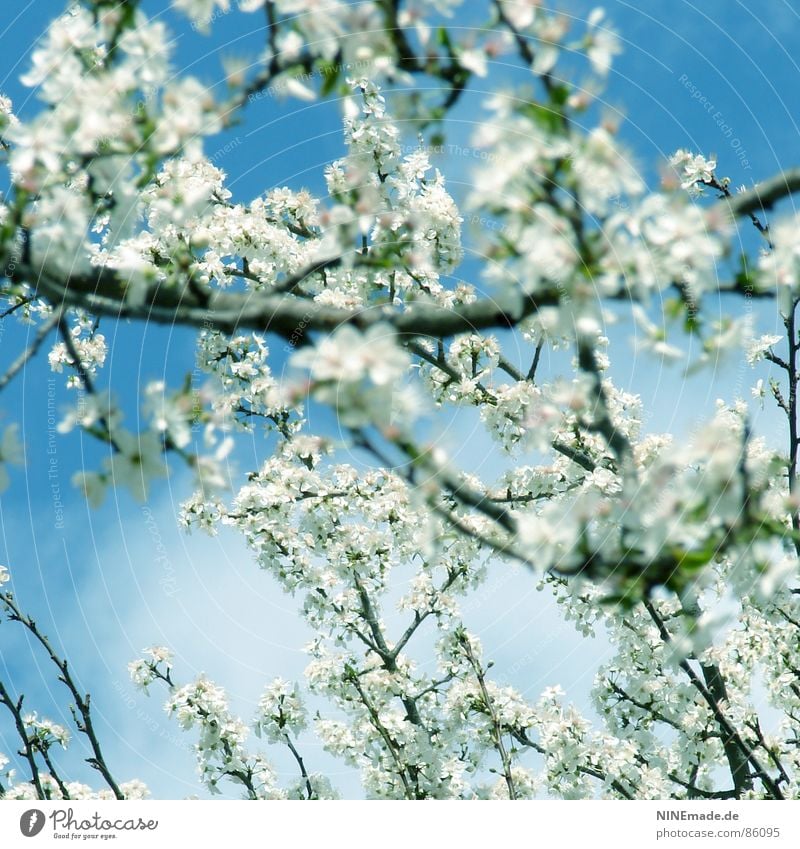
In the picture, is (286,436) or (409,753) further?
(409,753)

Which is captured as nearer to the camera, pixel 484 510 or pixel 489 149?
pixel 489 149

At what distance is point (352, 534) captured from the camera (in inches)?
169

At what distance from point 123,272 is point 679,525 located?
1429 millimetres

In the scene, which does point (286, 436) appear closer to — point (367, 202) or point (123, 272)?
point (367, 202)

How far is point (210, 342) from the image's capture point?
369 centimetres

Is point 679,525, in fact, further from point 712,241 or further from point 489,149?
point 489,149

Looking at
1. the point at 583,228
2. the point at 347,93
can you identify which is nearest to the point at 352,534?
the point at 347,93

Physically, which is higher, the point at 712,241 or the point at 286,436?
the point at 286,436

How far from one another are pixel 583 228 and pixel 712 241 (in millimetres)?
463

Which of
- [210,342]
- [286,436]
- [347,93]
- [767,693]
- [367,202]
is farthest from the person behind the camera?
[767,693]
